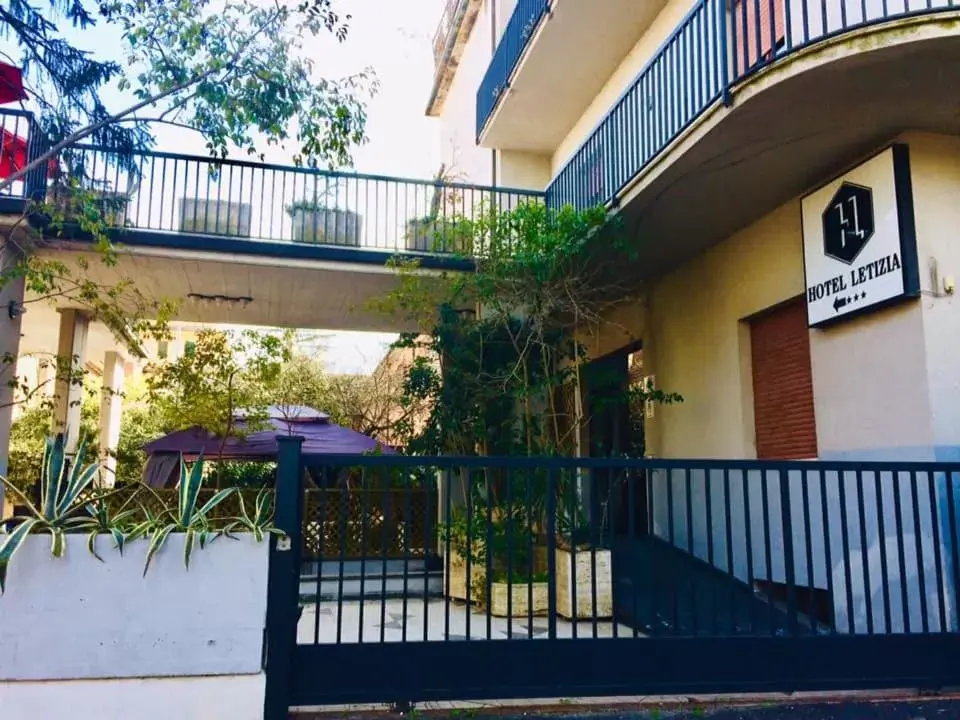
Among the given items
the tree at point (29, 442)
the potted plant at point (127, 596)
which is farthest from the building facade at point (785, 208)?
the tree at point (29, 442)

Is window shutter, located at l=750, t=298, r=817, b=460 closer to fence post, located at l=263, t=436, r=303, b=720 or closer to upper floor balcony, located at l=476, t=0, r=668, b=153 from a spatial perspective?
upper floor balcony, located at l=476, t=0, r=668, b=153

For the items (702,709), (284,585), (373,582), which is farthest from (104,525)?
(373,582)

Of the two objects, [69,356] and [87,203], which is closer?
[87,203]

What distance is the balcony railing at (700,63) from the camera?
524cm

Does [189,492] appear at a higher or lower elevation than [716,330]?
lower

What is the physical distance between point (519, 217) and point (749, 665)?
200 inches

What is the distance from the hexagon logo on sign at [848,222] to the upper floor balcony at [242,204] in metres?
4.04

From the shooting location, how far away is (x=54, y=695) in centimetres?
380

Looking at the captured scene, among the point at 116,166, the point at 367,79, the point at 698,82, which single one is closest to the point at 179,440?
the point at 116,166

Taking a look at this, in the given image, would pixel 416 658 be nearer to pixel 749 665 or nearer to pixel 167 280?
pixel 749 665

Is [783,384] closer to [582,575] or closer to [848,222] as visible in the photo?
[848,222]

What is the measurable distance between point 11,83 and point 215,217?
257cm

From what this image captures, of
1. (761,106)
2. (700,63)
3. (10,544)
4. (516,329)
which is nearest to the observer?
(10,544)

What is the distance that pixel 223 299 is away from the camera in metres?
10.8
